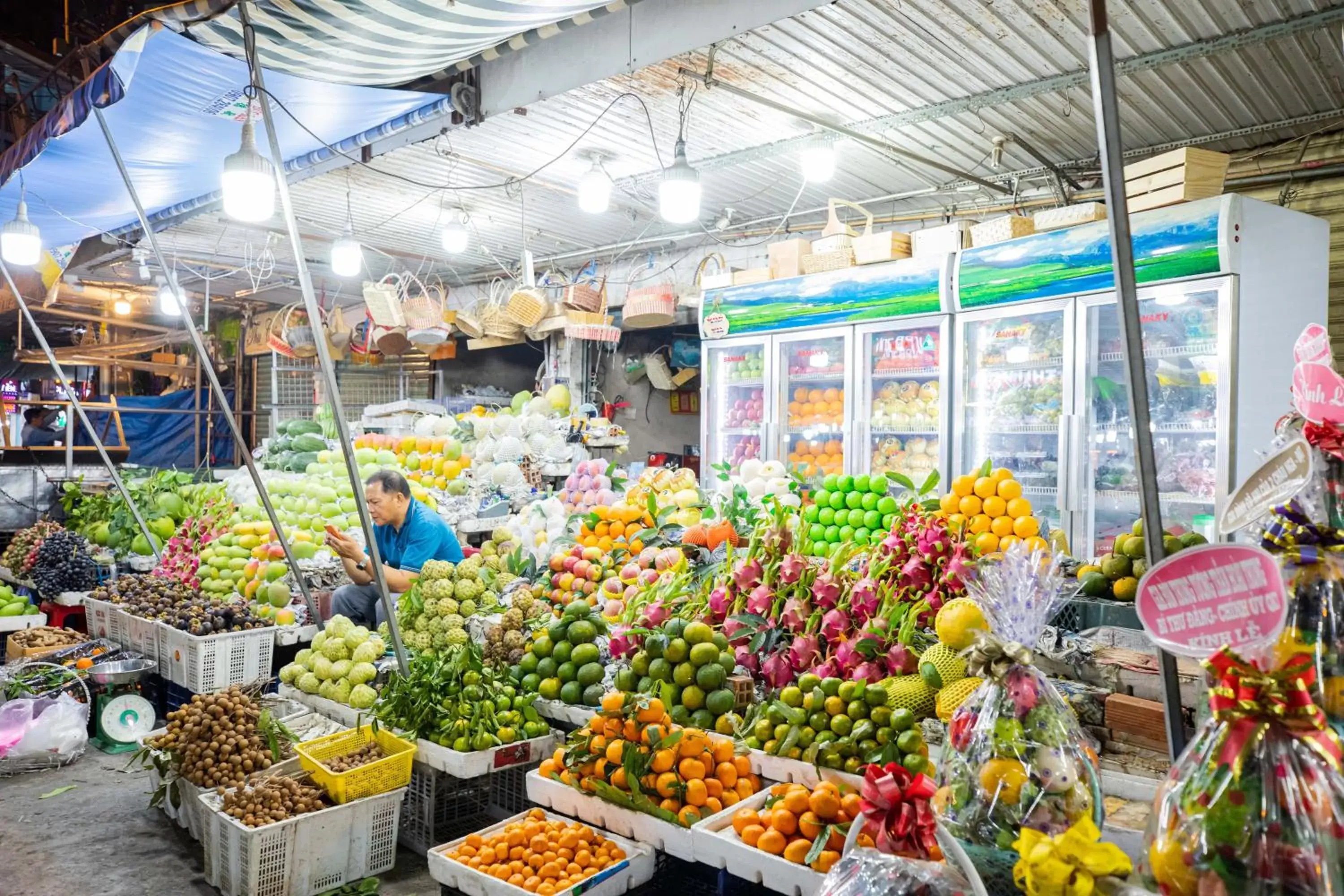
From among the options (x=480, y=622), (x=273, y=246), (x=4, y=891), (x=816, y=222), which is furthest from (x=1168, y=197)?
(x=273, y=246)

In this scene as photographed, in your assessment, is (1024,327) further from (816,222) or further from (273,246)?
(273,246)

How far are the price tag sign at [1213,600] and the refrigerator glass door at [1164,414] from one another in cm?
439

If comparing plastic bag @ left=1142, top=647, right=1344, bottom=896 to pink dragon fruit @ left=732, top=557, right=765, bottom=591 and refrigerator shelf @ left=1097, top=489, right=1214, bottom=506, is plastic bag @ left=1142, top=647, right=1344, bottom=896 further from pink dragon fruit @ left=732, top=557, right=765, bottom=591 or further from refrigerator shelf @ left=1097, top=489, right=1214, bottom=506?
refrigerator shelf @ left=1097, top=489, right=1214, bottom=506

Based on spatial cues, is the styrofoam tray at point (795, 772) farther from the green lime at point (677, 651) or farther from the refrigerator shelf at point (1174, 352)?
the refrigerator shelf at point (1174, 352)

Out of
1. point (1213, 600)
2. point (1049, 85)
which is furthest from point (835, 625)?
point (1049, 85)

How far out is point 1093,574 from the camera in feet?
9.82

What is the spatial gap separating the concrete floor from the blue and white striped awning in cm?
341

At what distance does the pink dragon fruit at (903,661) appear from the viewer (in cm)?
294

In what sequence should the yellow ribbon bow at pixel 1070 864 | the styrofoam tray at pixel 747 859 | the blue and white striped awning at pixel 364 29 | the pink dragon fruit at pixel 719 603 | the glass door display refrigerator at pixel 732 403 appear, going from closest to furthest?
1. the yellow ribbon bow at pixel 1070 864
2. the styrofoam tray at pixel 747 859
3. the pink dragon fruit at pixel 719 603
4. the blue and white striped awning at pixel 364 29
5. the glass door display refrigerator at pixel 732 403

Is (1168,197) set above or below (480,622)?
above

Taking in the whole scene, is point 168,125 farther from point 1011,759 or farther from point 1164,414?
point 1164,414

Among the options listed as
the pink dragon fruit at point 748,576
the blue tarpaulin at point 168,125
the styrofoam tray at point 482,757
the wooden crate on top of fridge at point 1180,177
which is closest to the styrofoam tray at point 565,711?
the styrofoam tray at point 482,757

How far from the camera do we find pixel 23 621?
6.47 metres

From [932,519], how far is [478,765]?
1.95m
